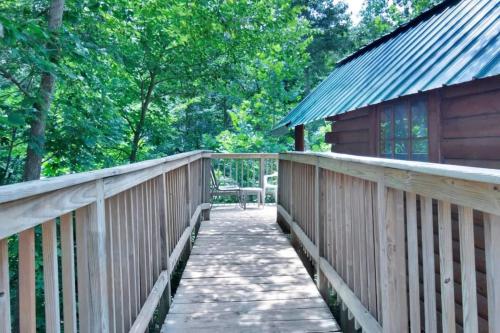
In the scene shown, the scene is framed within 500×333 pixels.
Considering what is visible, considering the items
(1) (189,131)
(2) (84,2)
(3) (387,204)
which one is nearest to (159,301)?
(3) (387,204)

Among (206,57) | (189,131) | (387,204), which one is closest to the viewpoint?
(387,204)

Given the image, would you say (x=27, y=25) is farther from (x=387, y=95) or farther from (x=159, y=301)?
(x=387, y=95)

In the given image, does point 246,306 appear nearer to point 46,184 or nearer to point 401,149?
point 401,149

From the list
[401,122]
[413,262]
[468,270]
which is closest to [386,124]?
[401,122]

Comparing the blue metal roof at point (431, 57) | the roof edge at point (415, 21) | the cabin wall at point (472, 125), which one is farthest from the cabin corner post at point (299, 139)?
the cabin wall at point (472, 125)

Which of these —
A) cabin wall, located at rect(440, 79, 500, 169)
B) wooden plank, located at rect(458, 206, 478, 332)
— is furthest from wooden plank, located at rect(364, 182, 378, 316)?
cabin wall, located at rect(440, 79, 500, 169)

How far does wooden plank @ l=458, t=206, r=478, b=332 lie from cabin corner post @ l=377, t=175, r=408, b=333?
58 centimetres

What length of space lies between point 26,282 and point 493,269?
1.30m

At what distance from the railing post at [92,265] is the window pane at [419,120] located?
3.06 metres

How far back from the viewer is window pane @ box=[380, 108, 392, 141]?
4424 mm

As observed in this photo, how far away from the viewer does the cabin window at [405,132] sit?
371 centimetres

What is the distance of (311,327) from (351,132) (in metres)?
3.37

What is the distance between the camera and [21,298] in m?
1.08

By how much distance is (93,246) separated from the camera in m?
1.56
